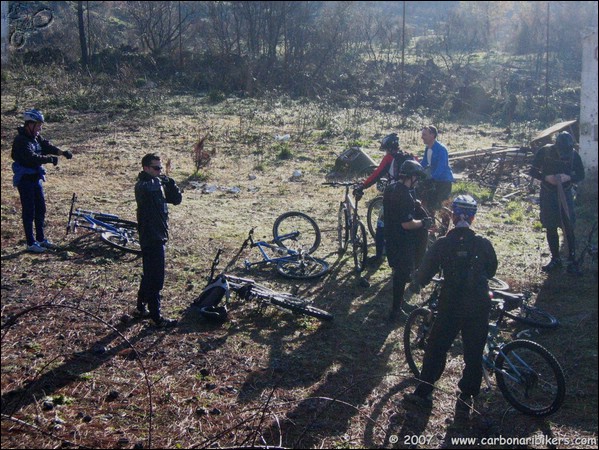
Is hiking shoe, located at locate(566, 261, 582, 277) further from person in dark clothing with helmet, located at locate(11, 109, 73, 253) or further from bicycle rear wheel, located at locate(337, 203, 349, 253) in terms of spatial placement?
person in dark clothing with helmet, located at locate(11, 109, 73, 253)

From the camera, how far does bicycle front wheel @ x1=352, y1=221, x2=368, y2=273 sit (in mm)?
8859

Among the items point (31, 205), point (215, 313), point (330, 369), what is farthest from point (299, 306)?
point (31, 205)

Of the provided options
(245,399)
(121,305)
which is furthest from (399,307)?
(121,305)

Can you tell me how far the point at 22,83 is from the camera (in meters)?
21.3

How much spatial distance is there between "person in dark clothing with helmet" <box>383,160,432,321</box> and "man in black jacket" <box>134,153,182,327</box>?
7.44ft

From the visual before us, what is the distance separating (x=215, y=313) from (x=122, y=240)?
114 inches

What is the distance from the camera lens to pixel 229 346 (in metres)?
6.49

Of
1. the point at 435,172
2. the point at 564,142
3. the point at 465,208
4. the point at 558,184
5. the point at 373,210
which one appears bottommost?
the point at 373,210

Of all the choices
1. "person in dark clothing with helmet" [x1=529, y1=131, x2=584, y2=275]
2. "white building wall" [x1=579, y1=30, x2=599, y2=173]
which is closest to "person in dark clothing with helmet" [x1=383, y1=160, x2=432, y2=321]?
"person in dark clothing with helmet" [x1=529, y1=131, x2=584, y2=275]

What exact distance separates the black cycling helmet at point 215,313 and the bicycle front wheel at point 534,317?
2951 millimetres

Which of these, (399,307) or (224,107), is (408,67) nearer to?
(224,107)

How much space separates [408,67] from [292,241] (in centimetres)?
2374

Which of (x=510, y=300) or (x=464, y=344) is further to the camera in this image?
(x=510, y=300)

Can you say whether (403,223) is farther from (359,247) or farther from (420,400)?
(359,247)
